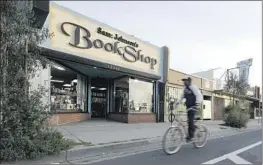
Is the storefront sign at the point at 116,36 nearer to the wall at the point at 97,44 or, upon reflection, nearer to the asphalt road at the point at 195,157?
the wall at the point at 97,44

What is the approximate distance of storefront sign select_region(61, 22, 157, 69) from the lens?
17.8 m

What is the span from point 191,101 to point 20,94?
416 centimetres

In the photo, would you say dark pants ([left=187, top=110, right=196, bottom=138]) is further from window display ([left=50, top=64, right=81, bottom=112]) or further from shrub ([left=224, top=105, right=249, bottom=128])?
shrub ([left=224, top=105, right=249, bottom=128])

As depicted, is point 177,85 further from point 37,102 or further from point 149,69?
point 37,102

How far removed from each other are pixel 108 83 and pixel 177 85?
20.9 ft

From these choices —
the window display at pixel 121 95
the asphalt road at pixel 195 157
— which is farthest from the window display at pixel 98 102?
the asphalt road at pixel 195 157

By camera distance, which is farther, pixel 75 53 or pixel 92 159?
pixel 75 53

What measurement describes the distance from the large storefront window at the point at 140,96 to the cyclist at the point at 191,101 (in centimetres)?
1214

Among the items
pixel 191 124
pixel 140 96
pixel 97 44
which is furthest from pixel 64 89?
pixel 191 124

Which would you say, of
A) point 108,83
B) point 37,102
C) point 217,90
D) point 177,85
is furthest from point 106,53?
point 217,90

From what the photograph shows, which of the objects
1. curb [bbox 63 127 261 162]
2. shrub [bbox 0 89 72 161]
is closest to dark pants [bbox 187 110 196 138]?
curb [bbox 63 127 261 162]

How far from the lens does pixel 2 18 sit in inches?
316

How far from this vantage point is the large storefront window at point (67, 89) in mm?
17547

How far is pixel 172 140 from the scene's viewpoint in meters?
9.23
